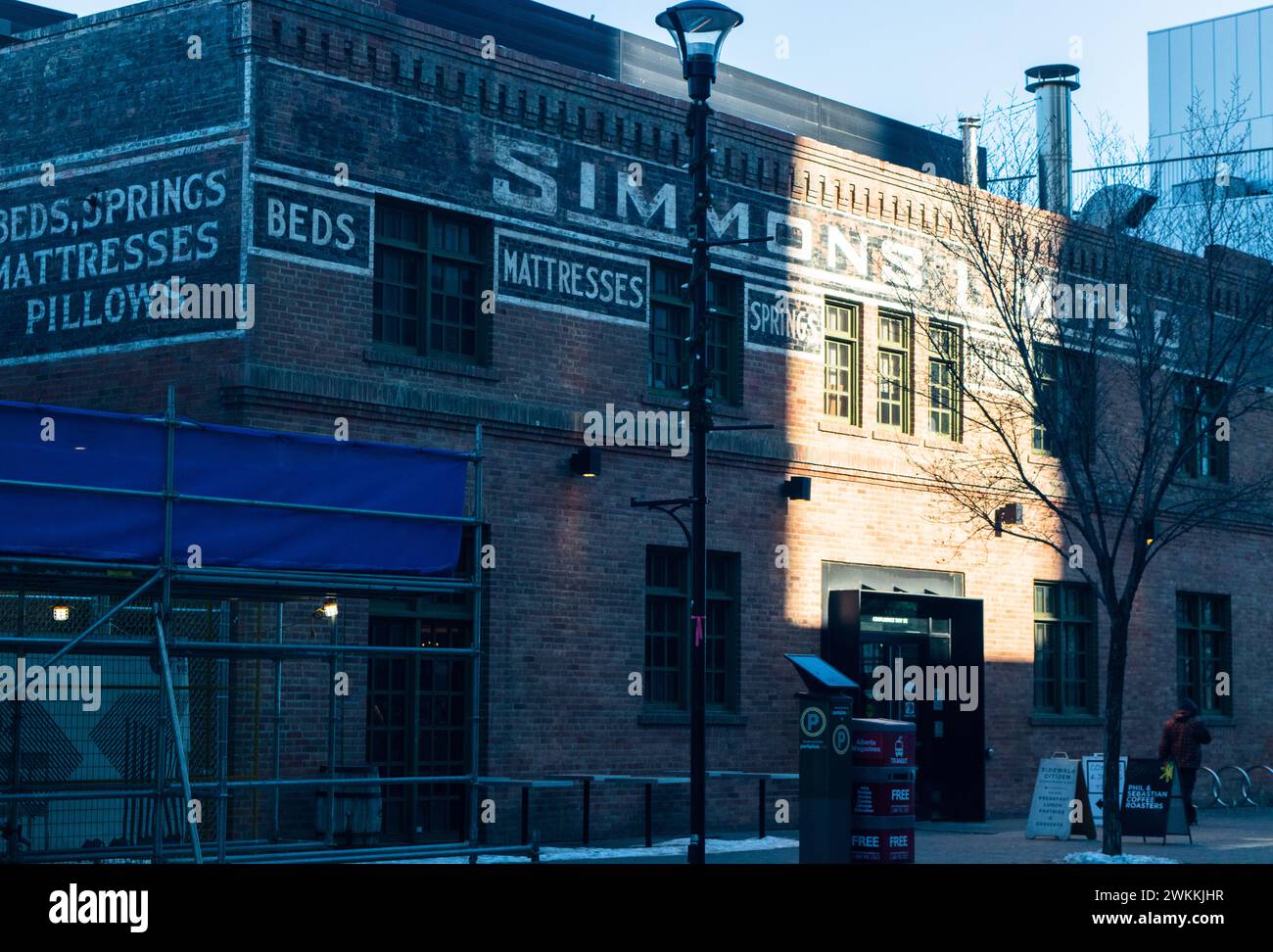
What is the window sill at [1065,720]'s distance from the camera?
28.8m

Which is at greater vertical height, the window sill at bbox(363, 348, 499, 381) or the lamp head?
the lamp head

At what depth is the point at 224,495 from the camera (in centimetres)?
1503

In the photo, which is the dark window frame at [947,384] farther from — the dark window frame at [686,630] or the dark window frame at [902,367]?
the dark window frame at [686,630]

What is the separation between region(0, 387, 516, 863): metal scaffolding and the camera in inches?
570

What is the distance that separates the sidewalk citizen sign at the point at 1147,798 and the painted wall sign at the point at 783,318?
7.03m

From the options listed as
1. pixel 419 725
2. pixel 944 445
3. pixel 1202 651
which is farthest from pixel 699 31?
pixel 1202 651

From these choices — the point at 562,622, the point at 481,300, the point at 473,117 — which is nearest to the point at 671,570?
the point at 562,622

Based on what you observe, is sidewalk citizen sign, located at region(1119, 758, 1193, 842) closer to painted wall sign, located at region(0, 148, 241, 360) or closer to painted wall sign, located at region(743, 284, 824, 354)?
painted wall sign, located at region(743, 284, 824, 354)

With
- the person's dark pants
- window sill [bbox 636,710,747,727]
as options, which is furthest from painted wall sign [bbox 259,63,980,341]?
the person's dark pants

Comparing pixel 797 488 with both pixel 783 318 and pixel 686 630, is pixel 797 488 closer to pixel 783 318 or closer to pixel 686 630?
pixel 783 318

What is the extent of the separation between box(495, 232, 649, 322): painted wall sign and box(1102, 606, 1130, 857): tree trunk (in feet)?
23.1

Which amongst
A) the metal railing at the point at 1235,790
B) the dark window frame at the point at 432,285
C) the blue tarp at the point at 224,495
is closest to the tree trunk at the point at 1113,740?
the dark window frame at the point at 432,285

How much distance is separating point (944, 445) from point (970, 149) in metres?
4.27

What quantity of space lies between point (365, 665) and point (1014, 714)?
38.3 feet
